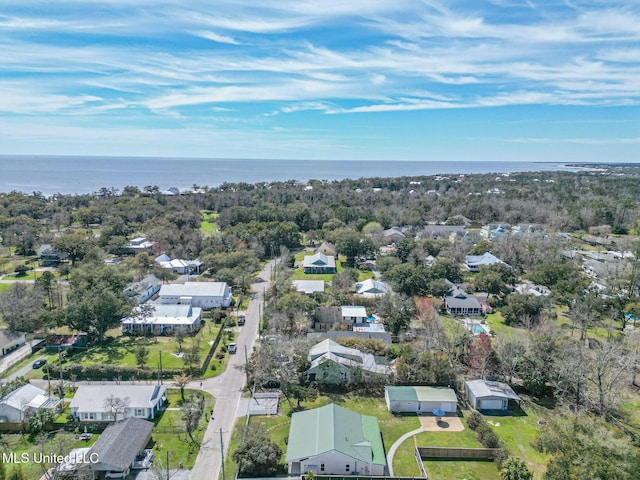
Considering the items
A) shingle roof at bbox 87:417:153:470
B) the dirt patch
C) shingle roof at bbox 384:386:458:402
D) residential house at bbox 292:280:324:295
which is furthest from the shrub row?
residential house at bbox 292:280:324:295

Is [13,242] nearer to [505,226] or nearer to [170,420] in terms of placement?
[170,420]

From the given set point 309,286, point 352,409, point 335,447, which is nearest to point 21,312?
point 309,286

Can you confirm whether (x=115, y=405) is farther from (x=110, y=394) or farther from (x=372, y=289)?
(x=372, y=289)

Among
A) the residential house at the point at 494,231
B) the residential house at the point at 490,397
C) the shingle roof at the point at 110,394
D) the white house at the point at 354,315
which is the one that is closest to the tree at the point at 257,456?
the shingle roof at the point at 110,394

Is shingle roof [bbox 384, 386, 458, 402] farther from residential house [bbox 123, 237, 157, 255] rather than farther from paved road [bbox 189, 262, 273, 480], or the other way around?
residential house [bbox 123, 237, 157, 255]

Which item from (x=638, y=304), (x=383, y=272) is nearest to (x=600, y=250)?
(x=638, y=304)

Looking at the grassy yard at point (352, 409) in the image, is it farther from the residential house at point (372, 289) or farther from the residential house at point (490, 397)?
the residential house at point (372, 289)
